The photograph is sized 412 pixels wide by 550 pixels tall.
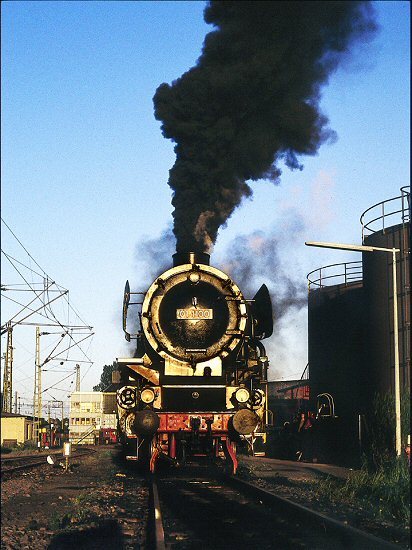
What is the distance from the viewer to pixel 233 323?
1355cm

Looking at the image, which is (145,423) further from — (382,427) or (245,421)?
(382,427)

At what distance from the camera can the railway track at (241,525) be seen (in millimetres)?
7480

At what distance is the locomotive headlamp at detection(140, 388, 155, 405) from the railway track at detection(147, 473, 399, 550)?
59.6 inches

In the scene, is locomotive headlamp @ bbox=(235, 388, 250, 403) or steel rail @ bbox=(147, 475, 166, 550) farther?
locomotive headlamp @ bbox=(235, 388, 250, 403)

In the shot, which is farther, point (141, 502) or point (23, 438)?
point (23, 438)

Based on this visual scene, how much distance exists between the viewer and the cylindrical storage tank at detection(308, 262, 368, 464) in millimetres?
23719

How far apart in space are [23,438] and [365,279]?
110ft

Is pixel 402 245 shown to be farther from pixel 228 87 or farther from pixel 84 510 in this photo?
pixel 84 510

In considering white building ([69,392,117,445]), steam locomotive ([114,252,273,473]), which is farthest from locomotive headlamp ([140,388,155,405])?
white building ([69,392,117,445])

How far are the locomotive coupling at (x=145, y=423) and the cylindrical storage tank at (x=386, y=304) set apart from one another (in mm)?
9444

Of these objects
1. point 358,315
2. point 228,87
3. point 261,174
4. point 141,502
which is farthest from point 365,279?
point 141,502

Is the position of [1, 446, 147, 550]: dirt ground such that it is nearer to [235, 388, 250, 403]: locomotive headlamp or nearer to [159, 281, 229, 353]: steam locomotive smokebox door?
[235, 388, 250, 403]: locomotive headlamp

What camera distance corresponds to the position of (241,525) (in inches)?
353

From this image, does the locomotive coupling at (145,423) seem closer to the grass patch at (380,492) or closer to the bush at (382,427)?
the grass patch at (380,492)
